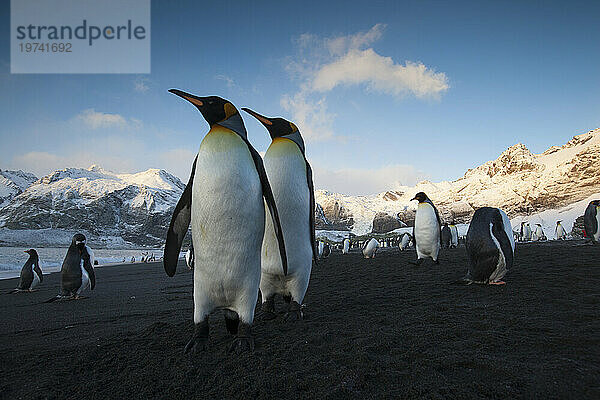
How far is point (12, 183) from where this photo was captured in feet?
531

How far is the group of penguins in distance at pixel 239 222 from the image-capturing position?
2322 millimetres

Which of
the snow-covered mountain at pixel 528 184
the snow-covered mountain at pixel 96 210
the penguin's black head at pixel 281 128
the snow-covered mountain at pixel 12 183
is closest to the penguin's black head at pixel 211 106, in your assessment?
the penguin's black head at pixel 281 128

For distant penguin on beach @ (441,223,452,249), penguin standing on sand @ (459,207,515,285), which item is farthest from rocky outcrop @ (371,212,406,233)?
penguin standing on sand @ (459,207,515,285)

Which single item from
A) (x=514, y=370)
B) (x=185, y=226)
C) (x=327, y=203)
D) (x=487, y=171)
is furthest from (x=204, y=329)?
(x=327, y=203)

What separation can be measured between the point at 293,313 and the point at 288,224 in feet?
2.72

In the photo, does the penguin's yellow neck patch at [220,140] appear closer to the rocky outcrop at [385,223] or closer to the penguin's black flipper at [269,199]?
the penguin's black flipper at [269,199]

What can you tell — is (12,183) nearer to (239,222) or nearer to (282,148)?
(282,148)

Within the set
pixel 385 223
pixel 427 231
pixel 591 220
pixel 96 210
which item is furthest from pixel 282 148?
pixel 96 210

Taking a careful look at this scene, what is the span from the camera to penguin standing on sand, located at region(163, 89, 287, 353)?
231 centimetres

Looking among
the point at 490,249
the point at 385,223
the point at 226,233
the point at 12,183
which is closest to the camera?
the point at 226,233

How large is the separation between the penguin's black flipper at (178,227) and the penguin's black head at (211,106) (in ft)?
1.16

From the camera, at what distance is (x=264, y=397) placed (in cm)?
155

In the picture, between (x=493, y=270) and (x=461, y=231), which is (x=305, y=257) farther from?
(x=461, y=231)

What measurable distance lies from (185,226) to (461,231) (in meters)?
37.5
